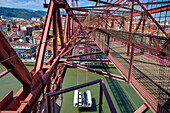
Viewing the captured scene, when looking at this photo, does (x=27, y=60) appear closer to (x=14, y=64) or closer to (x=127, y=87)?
(x=127, y=87)

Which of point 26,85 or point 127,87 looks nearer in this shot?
point 26,85

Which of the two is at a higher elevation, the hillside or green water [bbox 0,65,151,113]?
the hillside

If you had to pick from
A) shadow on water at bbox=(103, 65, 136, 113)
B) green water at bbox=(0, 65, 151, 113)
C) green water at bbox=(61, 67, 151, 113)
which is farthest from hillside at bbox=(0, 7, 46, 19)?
shadow on water at bbox=(103, 65, 136, 113)

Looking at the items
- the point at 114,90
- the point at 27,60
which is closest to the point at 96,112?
the point at 114,90

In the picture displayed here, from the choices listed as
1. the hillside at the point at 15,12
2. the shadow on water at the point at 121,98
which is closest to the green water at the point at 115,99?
the shadow on water at the point at 121,98

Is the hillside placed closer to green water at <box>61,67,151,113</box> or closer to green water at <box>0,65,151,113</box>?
green water at <box>0,65,151,113</box>

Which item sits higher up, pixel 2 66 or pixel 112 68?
pixel 2 66

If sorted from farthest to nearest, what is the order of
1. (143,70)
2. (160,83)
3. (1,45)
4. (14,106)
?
1. (143,70)
2. (160,83)
3. (14,106)
4. (1,45)

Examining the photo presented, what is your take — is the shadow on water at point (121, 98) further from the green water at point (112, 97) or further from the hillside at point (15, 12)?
the hillside at point (15, 12)

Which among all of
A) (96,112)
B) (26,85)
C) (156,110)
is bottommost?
(96,112)
